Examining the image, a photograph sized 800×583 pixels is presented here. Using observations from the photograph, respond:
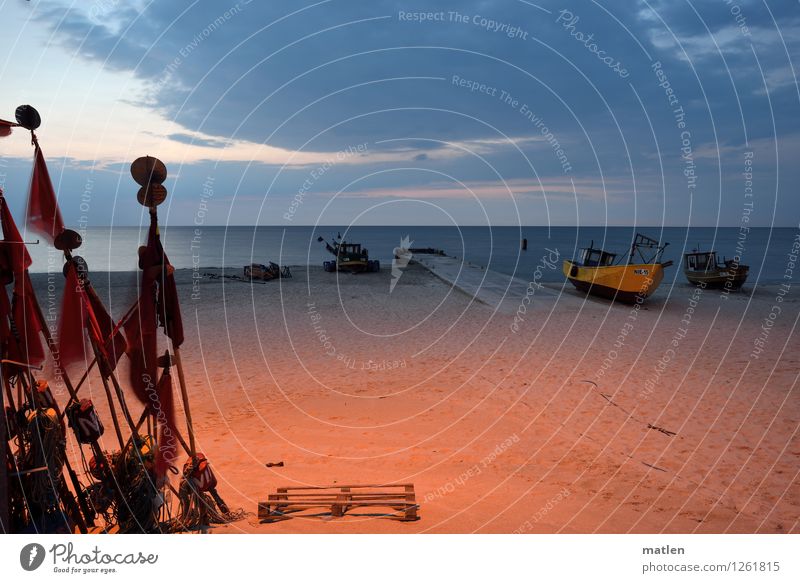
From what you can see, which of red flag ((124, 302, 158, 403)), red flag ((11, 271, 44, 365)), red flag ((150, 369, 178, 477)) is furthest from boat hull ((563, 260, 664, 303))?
red flag ((11, 271, 44, 365))

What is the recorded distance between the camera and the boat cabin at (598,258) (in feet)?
99.4

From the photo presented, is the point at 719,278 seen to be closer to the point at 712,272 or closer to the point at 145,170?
the point at 712,272

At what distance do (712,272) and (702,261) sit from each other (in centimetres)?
173

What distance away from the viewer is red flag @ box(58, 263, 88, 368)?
15.0 feet

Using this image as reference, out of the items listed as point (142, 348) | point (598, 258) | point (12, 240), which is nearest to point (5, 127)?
point (12, 240)

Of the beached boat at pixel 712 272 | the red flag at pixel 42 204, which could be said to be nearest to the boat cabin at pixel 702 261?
the beached boat at pixel 712 272

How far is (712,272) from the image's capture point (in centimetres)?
3591

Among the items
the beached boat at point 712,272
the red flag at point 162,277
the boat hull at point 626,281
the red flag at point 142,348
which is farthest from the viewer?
the beached boat at point 712,272

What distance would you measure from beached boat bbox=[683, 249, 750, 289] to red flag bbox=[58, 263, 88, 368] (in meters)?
35.0

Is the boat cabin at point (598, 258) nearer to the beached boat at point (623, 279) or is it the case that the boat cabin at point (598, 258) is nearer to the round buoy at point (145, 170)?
the beached boat at point (623, 279)

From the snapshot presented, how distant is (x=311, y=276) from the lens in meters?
36.3

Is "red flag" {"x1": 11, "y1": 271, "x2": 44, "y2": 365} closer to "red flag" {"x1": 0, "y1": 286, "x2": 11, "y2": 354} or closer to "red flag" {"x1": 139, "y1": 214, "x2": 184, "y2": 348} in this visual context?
"red flag" {"x1": 0, "y1": 286, "x2": 11, "y2": 354}

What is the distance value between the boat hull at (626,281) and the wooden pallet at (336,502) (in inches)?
891

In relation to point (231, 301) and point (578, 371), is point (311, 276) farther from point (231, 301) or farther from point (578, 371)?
point (578, 371)
